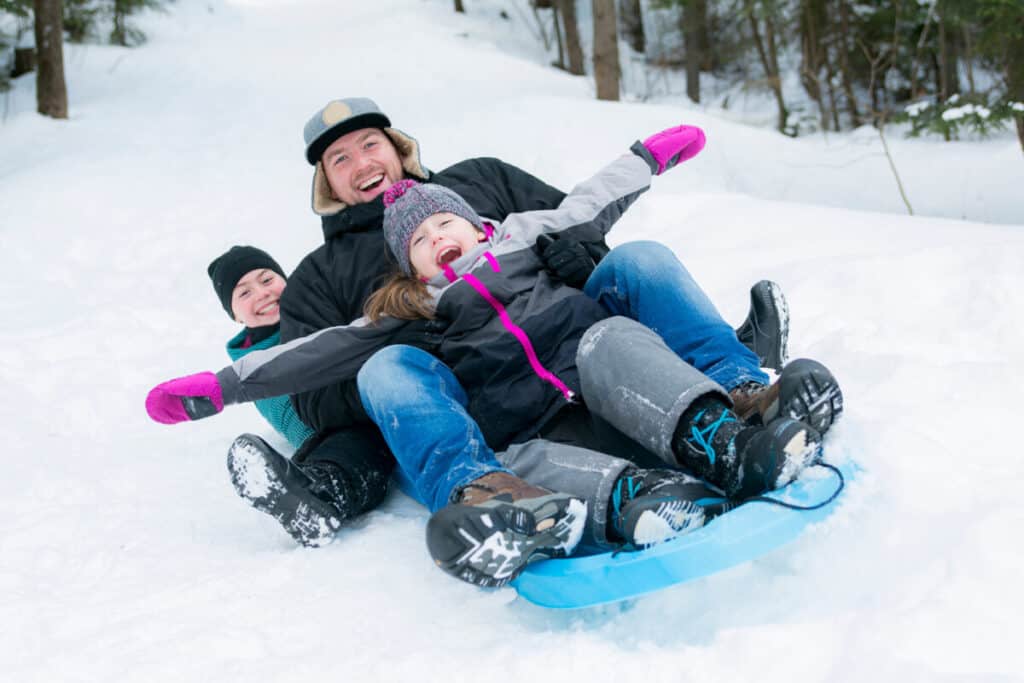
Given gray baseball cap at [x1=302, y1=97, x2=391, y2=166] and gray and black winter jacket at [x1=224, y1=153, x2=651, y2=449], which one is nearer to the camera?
gray and black winter jacket at [x1=224, y1=153, x2=651, y2=449]

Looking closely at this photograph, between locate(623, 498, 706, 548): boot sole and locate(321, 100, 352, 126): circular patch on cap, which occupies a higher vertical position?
locate(321, 100, 352, 126): circular patch on cap

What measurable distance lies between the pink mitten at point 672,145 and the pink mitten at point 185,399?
1.30 meters

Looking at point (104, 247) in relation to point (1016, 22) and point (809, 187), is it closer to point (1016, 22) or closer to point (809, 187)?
point (809, 187)

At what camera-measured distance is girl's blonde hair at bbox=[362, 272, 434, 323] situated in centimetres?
202

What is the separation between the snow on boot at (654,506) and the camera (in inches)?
54.2

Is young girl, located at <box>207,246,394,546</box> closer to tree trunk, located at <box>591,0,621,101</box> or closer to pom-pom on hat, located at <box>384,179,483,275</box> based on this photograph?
pom-pom on hat, located at <box>384,179,483,275</box>

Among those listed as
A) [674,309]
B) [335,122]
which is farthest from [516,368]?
[335,122]

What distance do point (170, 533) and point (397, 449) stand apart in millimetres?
847

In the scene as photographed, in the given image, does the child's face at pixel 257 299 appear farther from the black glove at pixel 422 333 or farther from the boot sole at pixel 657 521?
the boot sole at pixel 657 521

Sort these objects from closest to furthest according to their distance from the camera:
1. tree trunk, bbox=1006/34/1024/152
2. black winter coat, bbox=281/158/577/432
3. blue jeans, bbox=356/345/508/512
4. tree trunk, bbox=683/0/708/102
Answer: blue jeans, bbox=356/345/508/512 → black winter coat, bbox=281/158/577/432 → tree trunk, bbox=1006/34/1024/152 → tree trunk, bbox=683/0/708/102

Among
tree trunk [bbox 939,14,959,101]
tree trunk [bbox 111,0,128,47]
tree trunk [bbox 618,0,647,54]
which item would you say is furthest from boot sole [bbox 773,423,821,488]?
tree trunk [bbox 618,0,647,54]

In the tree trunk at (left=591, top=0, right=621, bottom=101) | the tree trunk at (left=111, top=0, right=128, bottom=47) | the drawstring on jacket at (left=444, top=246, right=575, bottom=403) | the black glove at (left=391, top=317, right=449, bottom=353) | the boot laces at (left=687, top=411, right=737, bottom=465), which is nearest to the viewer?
the boot laces at (left=687, top=411, right=737, bottom=465)

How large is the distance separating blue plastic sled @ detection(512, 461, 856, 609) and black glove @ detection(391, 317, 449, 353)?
30.3 inches

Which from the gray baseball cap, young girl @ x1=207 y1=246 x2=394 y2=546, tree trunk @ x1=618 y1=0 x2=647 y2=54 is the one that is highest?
the gray baseball cap
